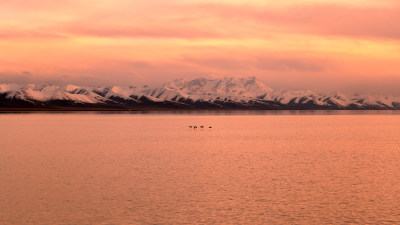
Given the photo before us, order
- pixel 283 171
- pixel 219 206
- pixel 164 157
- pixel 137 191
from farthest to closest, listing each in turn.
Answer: pixel 164 157, pixel 283 171, pixel 137 191, pixel 219 206

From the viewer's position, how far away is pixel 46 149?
47531 mm

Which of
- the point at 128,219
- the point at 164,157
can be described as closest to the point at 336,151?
the point at 164,157

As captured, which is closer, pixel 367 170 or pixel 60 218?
pixel 60 218

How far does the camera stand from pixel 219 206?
21.8m

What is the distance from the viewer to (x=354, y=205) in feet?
72.0

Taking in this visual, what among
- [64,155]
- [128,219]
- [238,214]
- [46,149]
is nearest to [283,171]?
[238,214]

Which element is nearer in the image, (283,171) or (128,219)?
(128,219)

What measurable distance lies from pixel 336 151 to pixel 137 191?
88.9 feet

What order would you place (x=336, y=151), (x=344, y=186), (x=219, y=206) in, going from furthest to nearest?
(x=336, y=151) → (x=344, y=186) → (x=219, y=206)

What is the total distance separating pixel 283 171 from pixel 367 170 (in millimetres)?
5899

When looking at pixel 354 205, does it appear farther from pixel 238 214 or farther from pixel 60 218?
pixel 60 218

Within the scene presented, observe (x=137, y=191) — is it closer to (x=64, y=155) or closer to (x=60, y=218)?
(x=60, y=218)

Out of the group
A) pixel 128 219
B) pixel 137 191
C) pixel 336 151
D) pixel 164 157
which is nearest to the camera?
pixel 128 219

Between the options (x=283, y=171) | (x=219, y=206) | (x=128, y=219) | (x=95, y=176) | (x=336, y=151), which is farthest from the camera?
(x=336, y=151)
